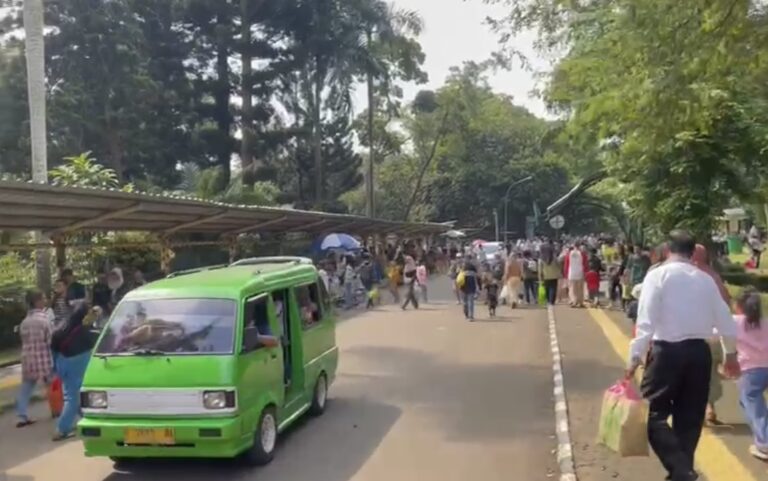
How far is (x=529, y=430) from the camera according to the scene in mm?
9875

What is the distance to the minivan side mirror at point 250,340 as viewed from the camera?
331 inches

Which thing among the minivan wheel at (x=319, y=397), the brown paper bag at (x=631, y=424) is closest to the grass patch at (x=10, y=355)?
the minivan wheel at (x=319, y=397)

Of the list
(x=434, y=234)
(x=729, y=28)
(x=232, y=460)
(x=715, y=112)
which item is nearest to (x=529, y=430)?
(x=232, y=460)

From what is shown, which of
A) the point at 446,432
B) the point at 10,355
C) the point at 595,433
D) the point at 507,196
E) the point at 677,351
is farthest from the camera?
the point at 507,196

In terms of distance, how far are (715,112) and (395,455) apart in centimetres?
879

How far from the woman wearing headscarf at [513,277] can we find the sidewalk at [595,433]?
26.4 feet

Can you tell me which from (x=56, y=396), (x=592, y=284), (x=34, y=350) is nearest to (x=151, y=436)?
(x=34, y=350)

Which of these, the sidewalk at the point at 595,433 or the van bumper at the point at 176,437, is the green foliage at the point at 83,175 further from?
the van bumper at the point at 176,437

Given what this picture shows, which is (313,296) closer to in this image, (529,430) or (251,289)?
(251,289)

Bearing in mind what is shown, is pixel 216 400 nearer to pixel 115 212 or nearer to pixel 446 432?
pixel 446 432

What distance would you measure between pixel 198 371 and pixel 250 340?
644 mm

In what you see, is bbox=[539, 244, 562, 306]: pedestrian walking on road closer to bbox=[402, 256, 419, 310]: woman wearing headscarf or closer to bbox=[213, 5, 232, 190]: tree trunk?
bbox=[402, 256, 419, 310]: woman wearing headscarf

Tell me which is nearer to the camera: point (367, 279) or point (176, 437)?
point (176, 437)

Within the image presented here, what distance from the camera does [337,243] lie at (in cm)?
3447
